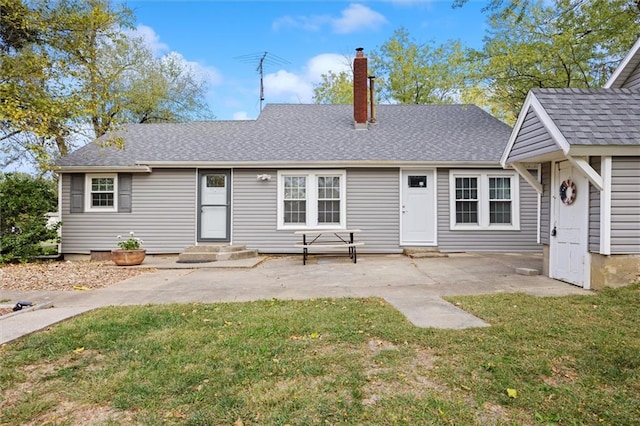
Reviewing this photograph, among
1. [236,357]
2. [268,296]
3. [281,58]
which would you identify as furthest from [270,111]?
[236,357]

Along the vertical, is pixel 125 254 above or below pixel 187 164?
below

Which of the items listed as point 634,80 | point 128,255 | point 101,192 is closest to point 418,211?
point 634,80

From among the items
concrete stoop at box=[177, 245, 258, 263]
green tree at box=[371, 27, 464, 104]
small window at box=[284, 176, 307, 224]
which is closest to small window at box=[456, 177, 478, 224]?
small window at box=[284, 176, 307, 224]

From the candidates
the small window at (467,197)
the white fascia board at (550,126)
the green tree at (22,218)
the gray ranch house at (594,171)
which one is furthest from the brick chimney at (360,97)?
the green tree at (22,218)

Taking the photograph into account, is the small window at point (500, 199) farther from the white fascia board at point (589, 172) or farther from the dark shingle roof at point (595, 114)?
the white fascia board at point (589, 172)

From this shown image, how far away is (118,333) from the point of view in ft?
12.6

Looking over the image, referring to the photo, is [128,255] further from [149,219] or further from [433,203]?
[433,203]

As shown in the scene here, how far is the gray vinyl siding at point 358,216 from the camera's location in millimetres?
10836

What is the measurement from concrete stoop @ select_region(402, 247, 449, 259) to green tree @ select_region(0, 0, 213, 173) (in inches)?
346

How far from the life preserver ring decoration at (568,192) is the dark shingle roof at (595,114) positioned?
1057 millimetres

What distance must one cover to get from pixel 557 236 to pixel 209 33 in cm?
1283

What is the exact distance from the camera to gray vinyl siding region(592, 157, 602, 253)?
227 inches

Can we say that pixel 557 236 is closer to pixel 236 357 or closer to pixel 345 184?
pixel 345 184

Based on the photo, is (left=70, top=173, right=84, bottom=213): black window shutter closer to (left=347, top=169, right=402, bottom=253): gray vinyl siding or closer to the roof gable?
(left=347, top=169, right=402, bottom=253): gray vinyl siding
